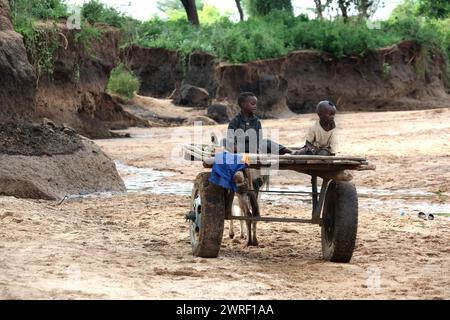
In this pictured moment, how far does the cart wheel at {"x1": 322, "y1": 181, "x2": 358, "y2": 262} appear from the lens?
294 inches

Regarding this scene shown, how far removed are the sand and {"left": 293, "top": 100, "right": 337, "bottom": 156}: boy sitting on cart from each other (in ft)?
2.90

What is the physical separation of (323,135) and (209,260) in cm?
143

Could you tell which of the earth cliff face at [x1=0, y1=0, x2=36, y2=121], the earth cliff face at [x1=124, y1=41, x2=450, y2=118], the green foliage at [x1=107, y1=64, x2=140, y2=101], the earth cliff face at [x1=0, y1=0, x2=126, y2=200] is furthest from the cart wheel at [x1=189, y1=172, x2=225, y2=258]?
the earth cliff face at [x1=124, y1=41, x2=450, y2=118]

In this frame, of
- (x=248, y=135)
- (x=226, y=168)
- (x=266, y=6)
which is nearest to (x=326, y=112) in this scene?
(x=248, y=135)

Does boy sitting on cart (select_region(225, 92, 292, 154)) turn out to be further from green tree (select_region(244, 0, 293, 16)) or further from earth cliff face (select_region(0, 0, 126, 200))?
green tree (select_region(244, 0, 293, 16))

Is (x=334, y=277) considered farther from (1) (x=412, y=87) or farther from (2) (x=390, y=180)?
(1) (x=412, y=87)

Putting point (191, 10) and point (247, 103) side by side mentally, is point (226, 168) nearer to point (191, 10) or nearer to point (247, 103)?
point (247, 103)

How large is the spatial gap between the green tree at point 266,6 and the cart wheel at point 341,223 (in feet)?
103

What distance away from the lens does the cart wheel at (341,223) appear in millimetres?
7469

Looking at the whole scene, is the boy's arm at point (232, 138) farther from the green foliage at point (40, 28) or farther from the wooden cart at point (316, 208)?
the green foliage at point (40, 28)

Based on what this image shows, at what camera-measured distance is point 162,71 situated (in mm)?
33625

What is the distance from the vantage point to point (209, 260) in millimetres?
7465
